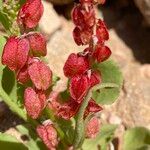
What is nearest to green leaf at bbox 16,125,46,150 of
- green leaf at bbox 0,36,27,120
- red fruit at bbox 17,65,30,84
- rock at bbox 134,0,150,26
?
green leaf at bbox 0,36,27,120

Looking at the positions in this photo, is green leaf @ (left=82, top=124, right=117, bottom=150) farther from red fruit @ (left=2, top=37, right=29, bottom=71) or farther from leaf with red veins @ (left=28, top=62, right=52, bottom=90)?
red fruit @ (left=2, top=37, right=29, bottom=71)

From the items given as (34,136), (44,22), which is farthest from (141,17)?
(34,136)

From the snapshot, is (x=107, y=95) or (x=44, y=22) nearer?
(x=107, y=95)

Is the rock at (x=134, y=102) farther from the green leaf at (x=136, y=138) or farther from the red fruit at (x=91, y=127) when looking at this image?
the red fruit at (x=91, y=127)

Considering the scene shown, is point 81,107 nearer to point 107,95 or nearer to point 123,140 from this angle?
point 107,95

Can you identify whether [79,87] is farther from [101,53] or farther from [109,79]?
[109,79]

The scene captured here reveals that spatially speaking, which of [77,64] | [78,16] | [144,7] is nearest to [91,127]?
[77,64]

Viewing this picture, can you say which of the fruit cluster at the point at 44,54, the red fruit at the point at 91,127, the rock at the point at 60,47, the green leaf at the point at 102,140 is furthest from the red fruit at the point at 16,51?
the rock at the point at 60,47
